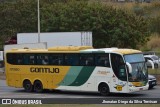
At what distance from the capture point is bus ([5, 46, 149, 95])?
28844mm

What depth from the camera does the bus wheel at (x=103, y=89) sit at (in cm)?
2925

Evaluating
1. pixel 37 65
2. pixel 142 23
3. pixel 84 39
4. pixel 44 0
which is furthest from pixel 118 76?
pixel 44 0

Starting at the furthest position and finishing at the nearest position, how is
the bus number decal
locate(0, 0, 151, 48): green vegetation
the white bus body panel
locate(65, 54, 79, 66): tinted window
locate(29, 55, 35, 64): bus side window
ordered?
1. locate(0, 0, 151, 48): green vegetation
2. the white bus body panel
3. locate(29, 55, 35, 64): bus side window
4. the bus number decal
5. locate(65, 54, 79, 66): tinted window

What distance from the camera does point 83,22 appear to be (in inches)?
2462

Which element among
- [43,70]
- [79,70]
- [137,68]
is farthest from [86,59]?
[43,70]

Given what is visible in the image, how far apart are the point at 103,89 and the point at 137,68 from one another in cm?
227

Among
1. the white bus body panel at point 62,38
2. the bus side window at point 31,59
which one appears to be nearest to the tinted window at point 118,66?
the bus side window at point 31,59

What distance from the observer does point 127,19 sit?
213 ft

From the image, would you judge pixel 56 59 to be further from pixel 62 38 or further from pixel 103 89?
pixel 62 38

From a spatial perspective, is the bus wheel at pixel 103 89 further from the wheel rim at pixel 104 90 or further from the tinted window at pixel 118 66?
the tinted window at pixel 118 66

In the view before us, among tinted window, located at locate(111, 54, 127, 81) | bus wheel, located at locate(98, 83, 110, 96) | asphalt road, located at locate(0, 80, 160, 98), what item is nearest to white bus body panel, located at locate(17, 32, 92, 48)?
asphalt road, located at locate(0, 80, 160, 98)

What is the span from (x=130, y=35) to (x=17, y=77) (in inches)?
1188

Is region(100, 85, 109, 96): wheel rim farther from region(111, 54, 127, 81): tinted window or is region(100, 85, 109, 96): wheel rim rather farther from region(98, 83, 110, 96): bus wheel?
region(111, 54, 127, 81): tinted window

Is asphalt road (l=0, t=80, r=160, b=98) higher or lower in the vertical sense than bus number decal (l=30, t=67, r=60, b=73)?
lower
